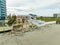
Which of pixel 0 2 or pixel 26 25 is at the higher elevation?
pixel 0 2

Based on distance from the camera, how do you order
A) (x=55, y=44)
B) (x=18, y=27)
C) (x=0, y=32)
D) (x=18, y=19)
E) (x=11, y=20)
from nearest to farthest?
(x=55, y=44) < (x=0, y=32) < (x=18, y=27) < (x=18, y=19) < (x=11, y=20)

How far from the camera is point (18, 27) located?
15992mm

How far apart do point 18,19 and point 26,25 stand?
1161mm

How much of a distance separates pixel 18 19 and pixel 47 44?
32.6 feet

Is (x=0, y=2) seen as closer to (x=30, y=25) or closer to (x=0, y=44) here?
(x=30, y=25)

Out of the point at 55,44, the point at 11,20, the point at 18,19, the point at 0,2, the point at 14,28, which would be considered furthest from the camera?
the point at 0,2

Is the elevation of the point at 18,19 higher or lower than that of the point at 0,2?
lower

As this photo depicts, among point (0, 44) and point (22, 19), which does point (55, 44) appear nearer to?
point (0, 44)

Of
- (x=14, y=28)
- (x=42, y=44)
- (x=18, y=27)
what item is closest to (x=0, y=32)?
(x=14, y=28)

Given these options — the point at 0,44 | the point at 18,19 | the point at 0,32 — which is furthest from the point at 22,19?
the point at 0,44

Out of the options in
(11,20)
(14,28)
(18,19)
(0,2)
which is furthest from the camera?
(0,2)

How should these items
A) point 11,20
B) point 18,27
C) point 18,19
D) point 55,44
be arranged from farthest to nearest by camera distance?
point 11,20 < point 18,19 < point 18,27 < point 55,44

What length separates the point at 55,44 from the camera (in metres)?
7.63

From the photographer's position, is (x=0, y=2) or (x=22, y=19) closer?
(x=22, y=19)
